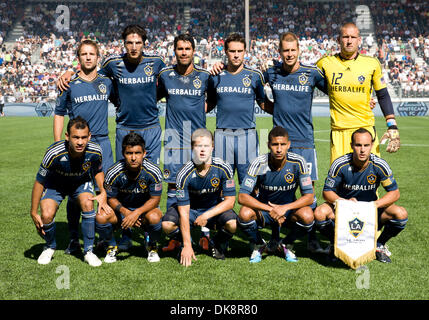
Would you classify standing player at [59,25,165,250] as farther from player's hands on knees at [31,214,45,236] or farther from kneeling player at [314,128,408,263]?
kneeling player at [314,128,408,263]

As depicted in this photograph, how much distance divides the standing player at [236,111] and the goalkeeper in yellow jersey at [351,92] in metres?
0.91

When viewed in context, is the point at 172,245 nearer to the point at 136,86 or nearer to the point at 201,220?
the point at 201,220

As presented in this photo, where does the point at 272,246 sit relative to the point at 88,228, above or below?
below

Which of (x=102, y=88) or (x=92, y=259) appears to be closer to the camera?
(x=92, y=259)

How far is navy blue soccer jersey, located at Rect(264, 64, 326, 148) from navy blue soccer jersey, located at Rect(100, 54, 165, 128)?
152cm

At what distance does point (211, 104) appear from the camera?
604 cm

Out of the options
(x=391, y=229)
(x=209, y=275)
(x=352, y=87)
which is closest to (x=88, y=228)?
(x=209, y=275)

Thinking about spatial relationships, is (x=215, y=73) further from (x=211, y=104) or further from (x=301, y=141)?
(x=301, y=141)

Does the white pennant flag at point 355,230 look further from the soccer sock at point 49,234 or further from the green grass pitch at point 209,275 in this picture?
the soccer sock at point 49,234

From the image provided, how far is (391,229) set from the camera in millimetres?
5039

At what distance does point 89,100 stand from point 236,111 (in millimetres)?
1783

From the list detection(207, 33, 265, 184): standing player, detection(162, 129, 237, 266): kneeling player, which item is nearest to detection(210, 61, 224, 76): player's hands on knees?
detection(207, 33, 265, 184): standing player

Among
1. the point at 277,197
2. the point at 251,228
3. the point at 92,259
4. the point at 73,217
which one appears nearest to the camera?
the point at 92,259

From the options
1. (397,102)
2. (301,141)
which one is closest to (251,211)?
(301,141)
